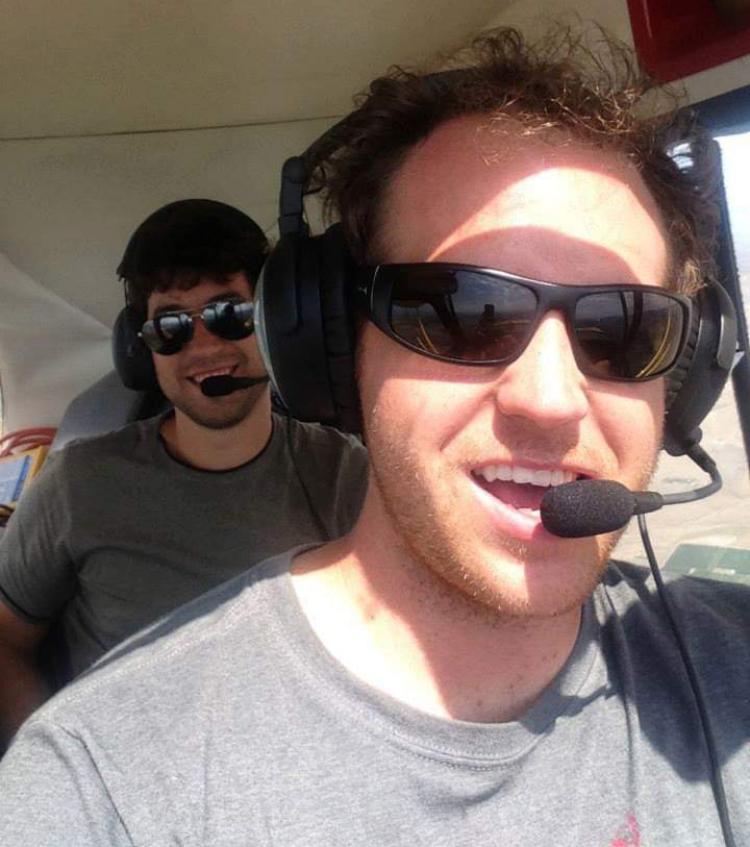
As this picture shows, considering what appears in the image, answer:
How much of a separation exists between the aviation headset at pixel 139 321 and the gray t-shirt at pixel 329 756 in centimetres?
105

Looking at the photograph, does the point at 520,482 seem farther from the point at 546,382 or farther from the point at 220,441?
the point at 220,441

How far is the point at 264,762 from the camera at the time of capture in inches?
29.1

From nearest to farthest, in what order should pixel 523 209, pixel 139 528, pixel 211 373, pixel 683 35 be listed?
pixel 523 209, pixel 683 35, pixel 139 528, pixel 211 373

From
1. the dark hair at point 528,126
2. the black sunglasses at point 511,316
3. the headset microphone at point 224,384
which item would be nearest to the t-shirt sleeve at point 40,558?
the headset microphone at point 224,384

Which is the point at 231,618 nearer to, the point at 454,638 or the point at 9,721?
the point at 454,638

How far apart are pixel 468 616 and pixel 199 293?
1046 millimetres

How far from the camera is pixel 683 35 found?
0.99 metres

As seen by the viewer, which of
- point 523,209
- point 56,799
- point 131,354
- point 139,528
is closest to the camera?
point 56,799

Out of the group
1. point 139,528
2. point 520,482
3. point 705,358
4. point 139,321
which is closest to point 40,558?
point 139,528

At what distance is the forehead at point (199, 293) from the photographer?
5.50 ft

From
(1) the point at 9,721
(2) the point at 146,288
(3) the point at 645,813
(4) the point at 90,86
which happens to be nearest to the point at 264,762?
(3) the point at 645,813

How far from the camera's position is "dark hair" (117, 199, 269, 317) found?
5.49 feet

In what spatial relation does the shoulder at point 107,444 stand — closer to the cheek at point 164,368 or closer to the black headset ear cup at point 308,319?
the cheek at point 164,368

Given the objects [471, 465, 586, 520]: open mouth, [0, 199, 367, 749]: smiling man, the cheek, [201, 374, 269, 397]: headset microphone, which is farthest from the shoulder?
[471, 465, 586, 520]: open mouth
